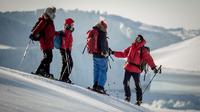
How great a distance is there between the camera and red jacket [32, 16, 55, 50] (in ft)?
30.6

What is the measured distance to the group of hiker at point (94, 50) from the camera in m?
9.41

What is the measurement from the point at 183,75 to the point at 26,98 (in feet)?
435

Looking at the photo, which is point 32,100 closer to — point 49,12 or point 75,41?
point 49,12

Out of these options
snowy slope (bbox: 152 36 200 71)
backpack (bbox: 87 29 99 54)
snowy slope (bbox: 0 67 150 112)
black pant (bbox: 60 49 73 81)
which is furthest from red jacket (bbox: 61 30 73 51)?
snowy slope (bbox: 152 36 200 71)

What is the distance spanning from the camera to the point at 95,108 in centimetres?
598

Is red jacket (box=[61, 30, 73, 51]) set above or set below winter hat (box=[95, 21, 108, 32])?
below

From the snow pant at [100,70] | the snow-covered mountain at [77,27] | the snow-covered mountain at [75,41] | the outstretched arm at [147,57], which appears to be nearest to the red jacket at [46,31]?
the snow pant at [100,70]

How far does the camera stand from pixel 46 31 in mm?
9398

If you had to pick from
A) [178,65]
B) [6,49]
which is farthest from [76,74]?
[178,65]

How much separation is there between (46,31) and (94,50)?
4.14 feet

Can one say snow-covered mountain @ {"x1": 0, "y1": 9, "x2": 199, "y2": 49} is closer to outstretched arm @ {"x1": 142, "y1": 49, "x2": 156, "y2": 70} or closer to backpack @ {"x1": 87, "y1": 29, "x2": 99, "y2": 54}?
outstretched arm @ {"x1": 142, "y1": 49, "x2": 156, "y2": 70}

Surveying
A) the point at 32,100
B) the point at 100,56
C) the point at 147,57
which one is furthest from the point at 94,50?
the point at 32,100

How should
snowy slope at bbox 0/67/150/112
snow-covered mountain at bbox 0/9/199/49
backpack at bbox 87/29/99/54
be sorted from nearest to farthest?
snowy slope at bbox 0/67/150/112 < backpack at bbox 87/29/99/54 < snow-covered mountain at bbox 0/9/199/49

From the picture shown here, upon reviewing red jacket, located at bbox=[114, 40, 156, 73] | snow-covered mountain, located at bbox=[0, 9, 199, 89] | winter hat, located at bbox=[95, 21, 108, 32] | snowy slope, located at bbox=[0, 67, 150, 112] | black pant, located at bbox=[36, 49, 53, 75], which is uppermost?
snow-covered mountain, located at bbox=[0, 9, 199, 89]
